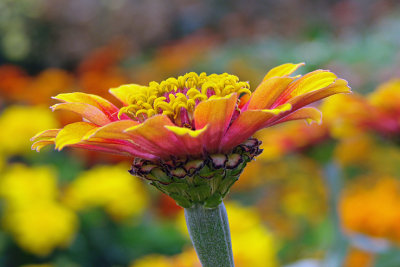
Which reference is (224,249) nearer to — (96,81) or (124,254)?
(124,254)

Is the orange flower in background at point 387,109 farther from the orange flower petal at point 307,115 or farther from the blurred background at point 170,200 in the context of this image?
the orange flower petal at point 307,115

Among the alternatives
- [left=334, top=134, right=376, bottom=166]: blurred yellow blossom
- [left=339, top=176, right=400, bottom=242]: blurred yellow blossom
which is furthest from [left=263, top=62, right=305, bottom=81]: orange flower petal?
[left=334, top=134, right=376, bottom=166]: blurred yellow blossom

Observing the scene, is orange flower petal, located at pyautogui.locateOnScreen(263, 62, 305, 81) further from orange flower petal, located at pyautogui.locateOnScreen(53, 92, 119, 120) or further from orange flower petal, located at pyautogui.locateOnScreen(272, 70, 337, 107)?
orange flower petal, located at pyautogui.locateOnScreen(53, 92, 119, 120)

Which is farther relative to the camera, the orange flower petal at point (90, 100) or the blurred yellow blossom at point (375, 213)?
the blurred yellow blossom at point (375, 213)

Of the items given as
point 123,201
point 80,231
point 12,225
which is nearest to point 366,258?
point 123,201

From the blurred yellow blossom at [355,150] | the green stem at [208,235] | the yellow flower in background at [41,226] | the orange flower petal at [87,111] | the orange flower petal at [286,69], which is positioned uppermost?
the blurred yellow blossom at [355,150]

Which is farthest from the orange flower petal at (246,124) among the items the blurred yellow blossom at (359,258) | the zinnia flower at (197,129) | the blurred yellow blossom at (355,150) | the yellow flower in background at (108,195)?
the blurred yellow blossom at (355,150)

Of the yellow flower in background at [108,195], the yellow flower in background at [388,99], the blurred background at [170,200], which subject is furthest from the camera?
the yellow flower in background at [108,195]

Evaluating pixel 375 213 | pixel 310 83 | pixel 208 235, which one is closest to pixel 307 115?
pixel 310 83
